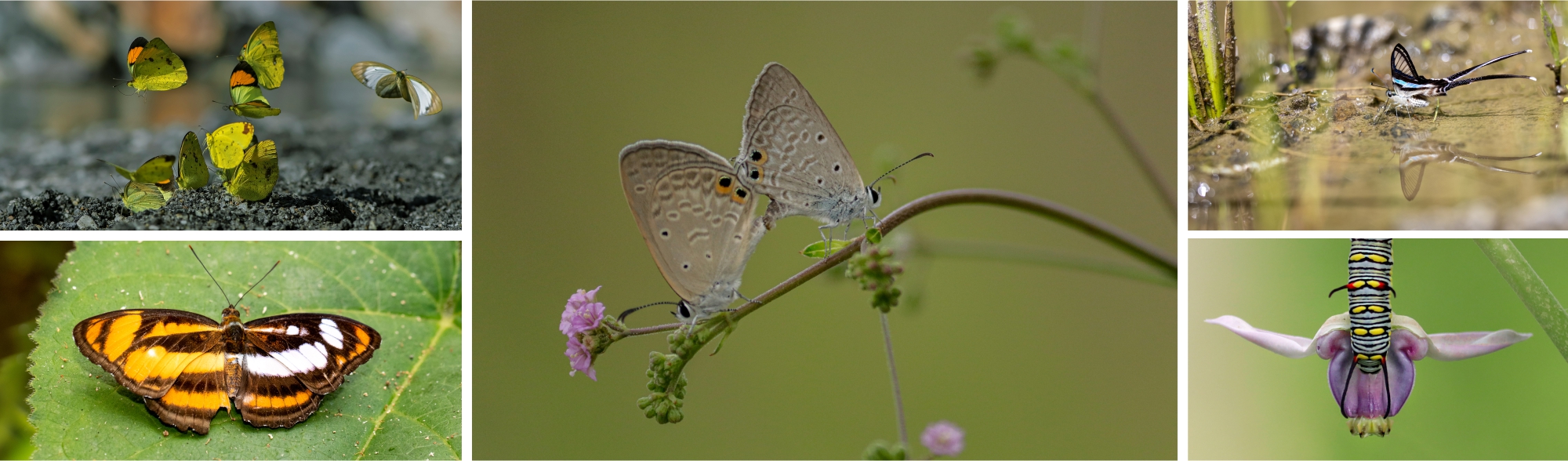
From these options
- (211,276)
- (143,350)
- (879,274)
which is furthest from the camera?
(211,276)

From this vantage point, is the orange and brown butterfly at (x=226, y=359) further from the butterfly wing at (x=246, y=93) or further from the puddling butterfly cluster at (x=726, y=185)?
the puddling butterfly cluster at (x=726, y=185)

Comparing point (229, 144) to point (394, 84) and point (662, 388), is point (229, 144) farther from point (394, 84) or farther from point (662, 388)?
point (662, 388)

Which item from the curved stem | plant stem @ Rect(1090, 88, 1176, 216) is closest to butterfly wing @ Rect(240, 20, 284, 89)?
the curved stem

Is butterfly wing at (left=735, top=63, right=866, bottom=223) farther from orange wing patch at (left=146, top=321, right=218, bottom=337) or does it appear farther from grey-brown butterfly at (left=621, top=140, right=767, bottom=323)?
orange wing patch at (left=146, top=321, right=218, bottom=337)

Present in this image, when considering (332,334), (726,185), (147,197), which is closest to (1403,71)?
(726,185)

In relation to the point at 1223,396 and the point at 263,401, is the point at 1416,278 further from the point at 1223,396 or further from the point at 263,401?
the point at 263,401

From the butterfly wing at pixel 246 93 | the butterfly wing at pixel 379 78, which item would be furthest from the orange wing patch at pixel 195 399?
the butterfly wing at pixel 379 78
